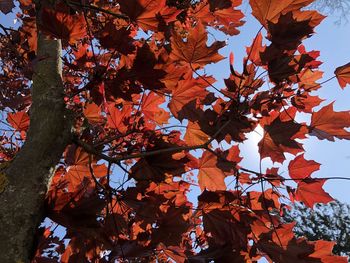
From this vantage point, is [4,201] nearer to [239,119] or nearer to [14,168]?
[14,168]

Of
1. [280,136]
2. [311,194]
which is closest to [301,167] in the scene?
[311,194]

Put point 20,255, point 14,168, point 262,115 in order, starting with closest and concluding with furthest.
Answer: point 20,255 → point 14,168 → point 262,115

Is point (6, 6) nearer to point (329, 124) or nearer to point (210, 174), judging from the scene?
point (210, 174)

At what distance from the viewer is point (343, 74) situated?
1108 millimetres

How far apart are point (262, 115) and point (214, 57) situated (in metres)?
0.26

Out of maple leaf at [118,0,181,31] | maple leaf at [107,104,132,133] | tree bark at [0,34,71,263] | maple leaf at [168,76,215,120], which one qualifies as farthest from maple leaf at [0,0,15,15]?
maple leaf at [168,76,215,120]

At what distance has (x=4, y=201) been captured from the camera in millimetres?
855

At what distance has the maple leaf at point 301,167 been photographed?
115cm

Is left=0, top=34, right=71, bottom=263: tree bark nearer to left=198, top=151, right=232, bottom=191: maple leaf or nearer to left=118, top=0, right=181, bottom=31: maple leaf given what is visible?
left=118, top=0, right=181, bottom=31: maple leaf

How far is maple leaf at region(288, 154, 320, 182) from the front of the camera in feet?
3.76

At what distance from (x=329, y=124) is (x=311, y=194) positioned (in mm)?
287

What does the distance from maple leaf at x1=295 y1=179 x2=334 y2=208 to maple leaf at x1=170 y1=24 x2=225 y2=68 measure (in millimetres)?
524

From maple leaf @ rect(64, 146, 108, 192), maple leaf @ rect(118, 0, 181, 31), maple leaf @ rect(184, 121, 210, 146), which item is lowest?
maple leaf @ rect(64, 146, 108, 192)

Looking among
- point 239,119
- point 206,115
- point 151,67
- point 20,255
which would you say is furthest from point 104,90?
point 20,255
